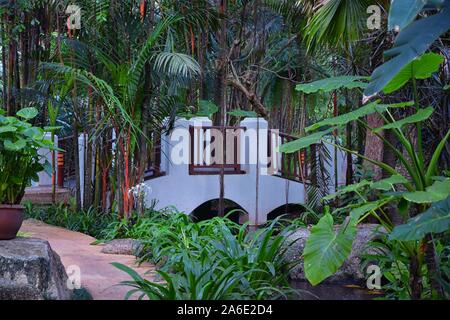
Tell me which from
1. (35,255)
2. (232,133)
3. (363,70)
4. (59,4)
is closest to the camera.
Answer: (35,255)

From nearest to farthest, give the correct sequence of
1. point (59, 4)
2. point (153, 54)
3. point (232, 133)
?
point (153, 54)
point (59, 4)
point (232, 133)

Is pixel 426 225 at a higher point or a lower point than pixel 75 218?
higher

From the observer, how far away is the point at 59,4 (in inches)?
392

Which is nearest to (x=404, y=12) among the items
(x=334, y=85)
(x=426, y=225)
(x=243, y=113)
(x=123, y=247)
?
(x=426, y=225)

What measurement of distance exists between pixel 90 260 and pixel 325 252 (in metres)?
2.99

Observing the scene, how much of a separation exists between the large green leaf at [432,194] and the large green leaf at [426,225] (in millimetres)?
66

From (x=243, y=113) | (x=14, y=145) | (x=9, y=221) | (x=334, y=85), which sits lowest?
(x=9, y=221)

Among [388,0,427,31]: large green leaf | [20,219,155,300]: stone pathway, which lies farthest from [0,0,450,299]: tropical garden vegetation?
[20,219,155,300]: stone pathway

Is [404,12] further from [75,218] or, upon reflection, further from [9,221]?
[75,218]

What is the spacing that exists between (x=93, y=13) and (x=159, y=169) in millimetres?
3760

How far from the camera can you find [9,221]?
495cm

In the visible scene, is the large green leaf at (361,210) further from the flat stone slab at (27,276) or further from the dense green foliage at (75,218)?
the dense green foliage at (75,218)
